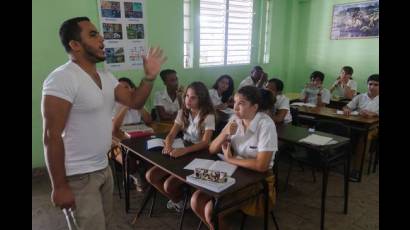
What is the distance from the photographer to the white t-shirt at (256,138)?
1.97 metres

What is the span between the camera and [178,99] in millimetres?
3949

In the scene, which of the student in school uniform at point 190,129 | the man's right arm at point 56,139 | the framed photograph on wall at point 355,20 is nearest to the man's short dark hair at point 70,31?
the man's right arm at point 56,139

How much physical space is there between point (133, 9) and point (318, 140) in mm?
2818

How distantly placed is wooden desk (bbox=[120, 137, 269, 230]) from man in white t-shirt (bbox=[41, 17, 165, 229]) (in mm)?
514

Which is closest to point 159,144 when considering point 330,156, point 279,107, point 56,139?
point 56,139

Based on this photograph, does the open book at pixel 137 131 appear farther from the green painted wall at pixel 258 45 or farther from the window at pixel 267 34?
the window at pixel 267 34

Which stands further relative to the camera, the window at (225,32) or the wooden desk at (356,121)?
the window at (225,32)

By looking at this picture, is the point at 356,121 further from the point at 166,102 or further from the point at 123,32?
the point at 123,32

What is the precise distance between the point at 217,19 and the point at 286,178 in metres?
2.86

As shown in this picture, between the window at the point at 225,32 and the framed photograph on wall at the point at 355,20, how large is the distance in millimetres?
1721

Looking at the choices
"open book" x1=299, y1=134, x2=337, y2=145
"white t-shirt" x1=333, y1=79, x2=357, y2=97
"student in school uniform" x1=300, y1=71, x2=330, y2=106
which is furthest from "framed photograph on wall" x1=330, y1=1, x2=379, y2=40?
"open book" x1=299, y1=134, x2=337, y2=145

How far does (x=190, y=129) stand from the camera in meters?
2.65
